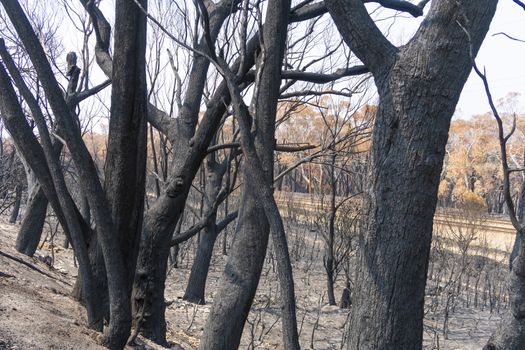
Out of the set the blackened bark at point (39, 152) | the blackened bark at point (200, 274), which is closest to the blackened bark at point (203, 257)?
the blackened bark at point (200, 274)

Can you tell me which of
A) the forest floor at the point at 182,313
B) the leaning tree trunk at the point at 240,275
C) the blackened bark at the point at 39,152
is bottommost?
the forest floor at the point at 182,313

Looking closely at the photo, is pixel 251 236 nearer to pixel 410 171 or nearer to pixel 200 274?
pixel 410 171

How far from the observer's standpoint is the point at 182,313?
9328 mm

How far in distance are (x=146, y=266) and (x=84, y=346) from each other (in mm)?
1413

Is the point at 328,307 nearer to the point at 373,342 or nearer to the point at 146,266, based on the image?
the point at 146,266

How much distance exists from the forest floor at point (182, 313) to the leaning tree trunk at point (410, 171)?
1824mm

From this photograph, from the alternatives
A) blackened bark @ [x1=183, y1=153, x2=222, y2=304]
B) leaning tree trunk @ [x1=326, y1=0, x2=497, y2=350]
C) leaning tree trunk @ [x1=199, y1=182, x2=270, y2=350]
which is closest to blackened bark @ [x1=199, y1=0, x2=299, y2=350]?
leaning tree trunk @ [x1=199, y1=182, x2=270, y2=350]

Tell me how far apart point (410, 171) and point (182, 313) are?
7201 millimetres

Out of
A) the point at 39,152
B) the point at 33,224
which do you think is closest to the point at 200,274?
the point at 33,224

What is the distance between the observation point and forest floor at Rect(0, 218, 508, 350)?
3.70 m

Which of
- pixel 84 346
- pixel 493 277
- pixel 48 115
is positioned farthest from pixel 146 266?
pixel 493 277

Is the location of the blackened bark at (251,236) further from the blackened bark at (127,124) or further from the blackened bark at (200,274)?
the blackened bark at (200,274)

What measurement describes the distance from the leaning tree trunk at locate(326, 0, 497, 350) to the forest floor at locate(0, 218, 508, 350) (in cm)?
182

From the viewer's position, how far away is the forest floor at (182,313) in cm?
370
